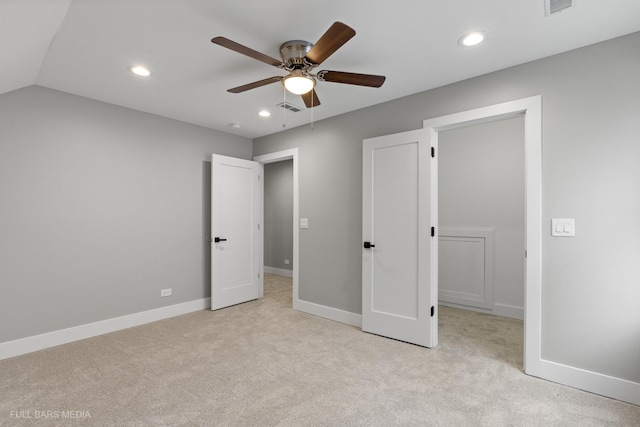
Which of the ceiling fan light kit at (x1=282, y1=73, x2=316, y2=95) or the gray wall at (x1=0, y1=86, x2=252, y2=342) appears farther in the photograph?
the gray wall at (x1=0, y1=86, x2=252, y2=342)

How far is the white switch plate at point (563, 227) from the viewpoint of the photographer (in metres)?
2.31

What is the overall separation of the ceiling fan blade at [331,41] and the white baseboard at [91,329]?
134 inches

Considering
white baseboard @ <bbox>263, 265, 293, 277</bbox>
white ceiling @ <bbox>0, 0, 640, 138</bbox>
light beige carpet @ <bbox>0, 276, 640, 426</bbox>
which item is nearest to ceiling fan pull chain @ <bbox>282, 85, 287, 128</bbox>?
white ceiling @ <bbox>0, 0, 640, 138</bbox>

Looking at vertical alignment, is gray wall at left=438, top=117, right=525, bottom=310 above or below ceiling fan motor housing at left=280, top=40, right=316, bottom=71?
below

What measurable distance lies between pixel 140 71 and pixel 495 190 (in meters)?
4.20

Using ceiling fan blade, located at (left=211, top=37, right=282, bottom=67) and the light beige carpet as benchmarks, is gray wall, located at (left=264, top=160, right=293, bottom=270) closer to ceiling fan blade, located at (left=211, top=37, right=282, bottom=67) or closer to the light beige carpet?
the light beige carpet

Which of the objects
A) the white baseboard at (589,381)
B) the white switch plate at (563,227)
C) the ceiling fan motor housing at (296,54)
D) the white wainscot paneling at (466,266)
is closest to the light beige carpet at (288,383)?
the white baseboard at (589,381)

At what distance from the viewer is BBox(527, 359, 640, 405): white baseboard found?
2.10 m

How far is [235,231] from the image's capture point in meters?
4.45

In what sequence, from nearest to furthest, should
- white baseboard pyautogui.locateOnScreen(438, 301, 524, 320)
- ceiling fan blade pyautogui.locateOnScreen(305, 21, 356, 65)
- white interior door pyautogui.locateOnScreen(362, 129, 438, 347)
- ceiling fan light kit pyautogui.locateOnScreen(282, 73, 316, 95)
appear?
1. ceiling fan blade pyautogui.locateOnScreen(305, 21, 356, 65)
2. ceiling fan light kit pyautogui.locateOnScreen(282, 73, 316, 95)
3. white interior door pyautogui.locateOnScreen(362, 129, 438, 347)
4. white baseboard pyautogui.locateOnScreen(438, 301, 524, 320)

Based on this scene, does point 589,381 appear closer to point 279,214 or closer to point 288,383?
point 288,383

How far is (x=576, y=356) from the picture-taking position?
2.30 metres

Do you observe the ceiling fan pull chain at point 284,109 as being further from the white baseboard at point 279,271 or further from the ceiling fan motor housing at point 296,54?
the white baseboard at point 279,271

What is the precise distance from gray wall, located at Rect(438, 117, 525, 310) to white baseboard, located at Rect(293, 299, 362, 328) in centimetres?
191
